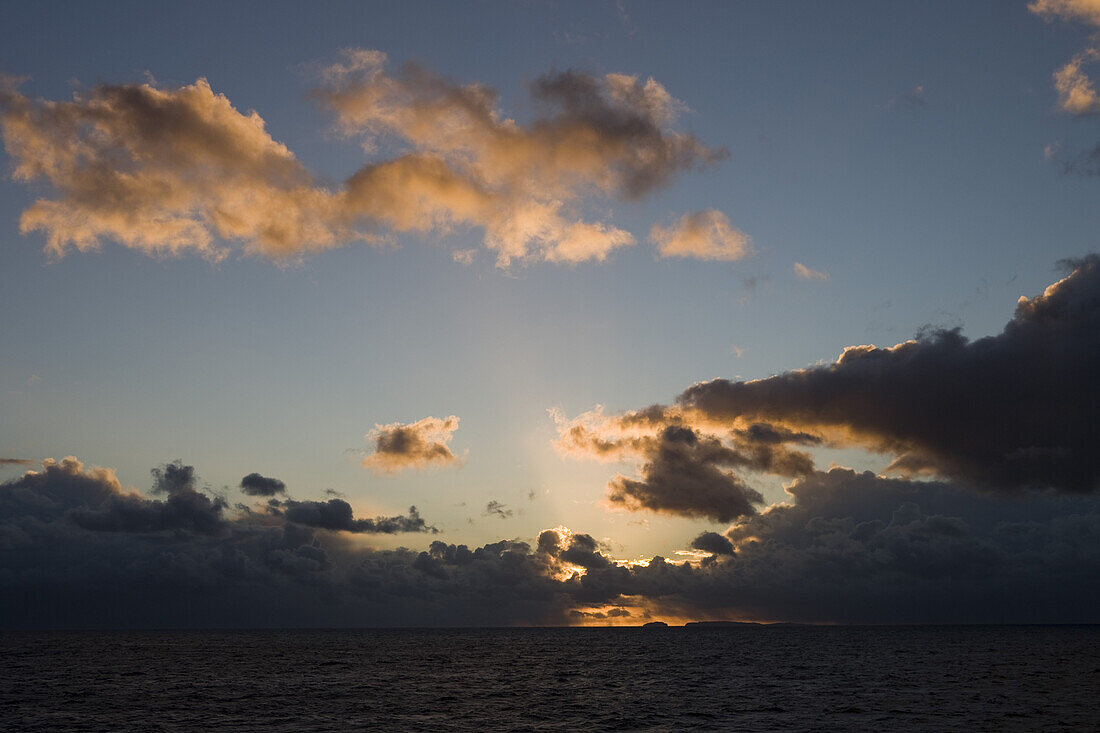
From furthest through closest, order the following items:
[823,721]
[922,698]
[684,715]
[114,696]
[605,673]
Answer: [605,673] < [114,696] < [922,698] < [684,715] < [823,721]

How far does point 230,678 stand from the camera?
130 metres

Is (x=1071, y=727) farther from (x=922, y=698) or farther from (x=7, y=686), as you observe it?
(x=7, y=686)

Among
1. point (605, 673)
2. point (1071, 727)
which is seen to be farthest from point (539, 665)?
point (1071, 727)

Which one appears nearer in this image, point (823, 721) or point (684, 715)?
point (823, 721)

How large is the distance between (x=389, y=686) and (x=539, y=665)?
59542 mm

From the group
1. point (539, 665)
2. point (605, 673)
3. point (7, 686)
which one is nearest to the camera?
point (7, 686)

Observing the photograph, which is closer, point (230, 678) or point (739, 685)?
point (739, 685)

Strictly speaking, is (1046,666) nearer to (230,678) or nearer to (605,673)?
(605,673)

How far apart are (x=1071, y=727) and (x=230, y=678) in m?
116

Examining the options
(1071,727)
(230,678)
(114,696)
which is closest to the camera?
(1071,727)

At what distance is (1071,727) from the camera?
226 feet

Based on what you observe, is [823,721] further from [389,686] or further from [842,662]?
[842,662]

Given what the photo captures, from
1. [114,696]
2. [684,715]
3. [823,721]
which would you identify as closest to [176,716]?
[114,696]

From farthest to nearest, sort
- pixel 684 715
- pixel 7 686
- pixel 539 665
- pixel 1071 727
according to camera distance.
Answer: pixel 539 665 < pixel 7 686 < pixel 684 715 < pixel 1071 727
